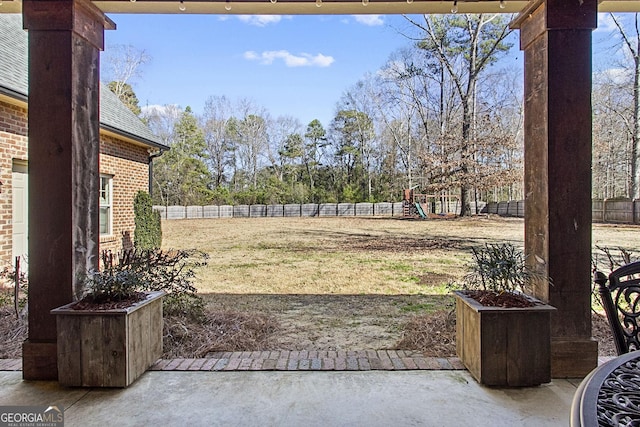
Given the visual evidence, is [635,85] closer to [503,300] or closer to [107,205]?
[503,300]

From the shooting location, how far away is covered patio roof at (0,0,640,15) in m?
2.64

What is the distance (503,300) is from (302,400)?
1.29m

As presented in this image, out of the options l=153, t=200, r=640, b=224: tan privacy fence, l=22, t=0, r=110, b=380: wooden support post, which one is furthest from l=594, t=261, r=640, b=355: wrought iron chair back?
l=153, t=200, r=640, b=224: tan privacy fence

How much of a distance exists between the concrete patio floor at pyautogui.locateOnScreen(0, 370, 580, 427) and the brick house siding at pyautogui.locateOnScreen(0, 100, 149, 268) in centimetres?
349

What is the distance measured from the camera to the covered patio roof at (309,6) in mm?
2637

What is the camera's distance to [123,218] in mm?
7793

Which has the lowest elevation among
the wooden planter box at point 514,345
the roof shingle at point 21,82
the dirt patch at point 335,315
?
the dirt patch at point 335,315

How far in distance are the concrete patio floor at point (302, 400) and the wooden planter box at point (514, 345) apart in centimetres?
7

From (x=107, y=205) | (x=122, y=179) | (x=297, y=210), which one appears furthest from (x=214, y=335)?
(x=297, y=210)

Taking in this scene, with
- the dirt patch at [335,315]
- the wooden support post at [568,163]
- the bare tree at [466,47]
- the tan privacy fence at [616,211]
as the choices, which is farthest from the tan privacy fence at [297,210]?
the wooden support post at [568,163]

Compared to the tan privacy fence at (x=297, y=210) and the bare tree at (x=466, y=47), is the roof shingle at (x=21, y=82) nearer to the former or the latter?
the bare tree at (x=466, y=47)

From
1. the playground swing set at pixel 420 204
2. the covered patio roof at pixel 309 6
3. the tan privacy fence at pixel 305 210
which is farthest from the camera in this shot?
the tan privacy fence at pixel 305 210

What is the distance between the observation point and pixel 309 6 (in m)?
2.72

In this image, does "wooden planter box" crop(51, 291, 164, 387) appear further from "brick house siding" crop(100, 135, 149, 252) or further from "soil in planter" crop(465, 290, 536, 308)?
"brick house siding" crop(100, 135, 149, 252)
